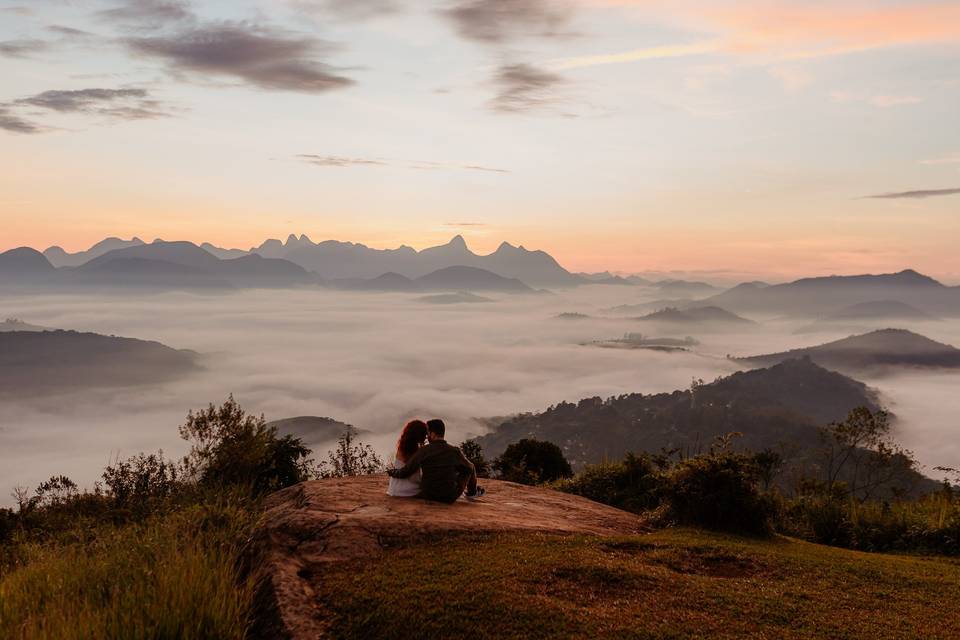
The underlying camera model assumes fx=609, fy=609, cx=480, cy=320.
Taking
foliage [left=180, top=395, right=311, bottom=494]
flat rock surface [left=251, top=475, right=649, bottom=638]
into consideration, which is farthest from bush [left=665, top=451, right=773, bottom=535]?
foliage [left=180, top=395, right=311, bottom=494]

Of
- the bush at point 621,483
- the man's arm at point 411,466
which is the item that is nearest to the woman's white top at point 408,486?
the man's arm at point 411,466

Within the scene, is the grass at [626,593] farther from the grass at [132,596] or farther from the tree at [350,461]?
the tree at [350,461]

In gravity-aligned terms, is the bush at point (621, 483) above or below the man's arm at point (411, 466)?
below

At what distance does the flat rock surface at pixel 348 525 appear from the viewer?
7594 mm

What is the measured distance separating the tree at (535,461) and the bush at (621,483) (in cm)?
570

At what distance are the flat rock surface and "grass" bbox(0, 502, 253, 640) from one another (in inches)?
17.5

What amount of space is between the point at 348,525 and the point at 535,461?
1654cm

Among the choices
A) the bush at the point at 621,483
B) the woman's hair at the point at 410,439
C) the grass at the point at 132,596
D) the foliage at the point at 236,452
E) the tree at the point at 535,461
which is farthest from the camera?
the tree at the point at 535,461

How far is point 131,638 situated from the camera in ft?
20.3

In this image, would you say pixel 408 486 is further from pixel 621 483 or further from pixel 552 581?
pixel 621 483

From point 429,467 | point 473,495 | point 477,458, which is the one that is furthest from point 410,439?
point 477,458

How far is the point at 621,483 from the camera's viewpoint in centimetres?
1781

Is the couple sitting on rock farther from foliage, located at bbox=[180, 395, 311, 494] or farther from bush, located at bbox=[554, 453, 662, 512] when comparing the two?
foliage, located at bbox=[180, 395, 311, 494]

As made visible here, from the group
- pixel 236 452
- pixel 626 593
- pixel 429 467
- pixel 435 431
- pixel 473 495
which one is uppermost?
pixel 435 431
